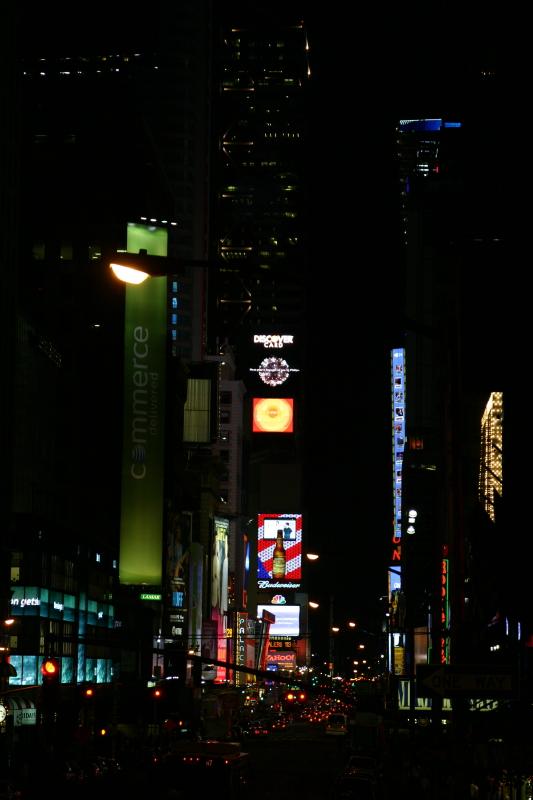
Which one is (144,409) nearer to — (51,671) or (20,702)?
(20,702)

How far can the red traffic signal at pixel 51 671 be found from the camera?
1132 inches

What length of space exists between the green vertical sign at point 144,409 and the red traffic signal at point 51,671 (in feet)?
224

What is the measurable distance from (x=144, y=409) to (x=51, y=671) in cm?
6998

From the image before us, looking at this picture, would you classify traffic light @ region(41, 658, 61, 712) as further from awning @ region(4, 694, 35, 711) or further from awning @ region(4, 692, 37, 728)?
awning @ region(4, 692, 37, 728)

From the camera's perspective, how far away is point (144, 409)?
9919cm

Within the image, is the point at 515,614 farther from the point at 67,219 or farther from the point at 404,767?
the point at 67,219

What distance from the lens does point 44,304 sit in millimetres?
121000

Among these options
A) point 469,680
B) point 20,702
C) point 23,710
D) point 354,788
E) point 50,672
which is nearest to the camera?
point 469,680

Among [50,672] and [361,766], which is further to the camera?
[361,766]

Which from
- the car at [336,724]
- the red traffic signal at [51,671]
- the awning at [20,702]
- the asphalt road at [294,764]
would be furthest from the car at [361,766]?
the car at [336,724]

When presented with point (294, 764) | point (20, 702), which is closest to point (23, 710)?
point (20, 702)

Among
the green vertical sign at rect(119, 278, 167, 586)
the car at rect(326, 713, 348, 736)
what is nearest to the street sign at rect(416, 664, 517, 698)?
the car at rect(326, 713, 348, 736)

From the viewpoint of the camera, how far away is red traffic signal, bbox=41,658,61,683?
28.8 meters

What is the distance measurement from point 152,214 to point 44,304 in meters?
25.2
